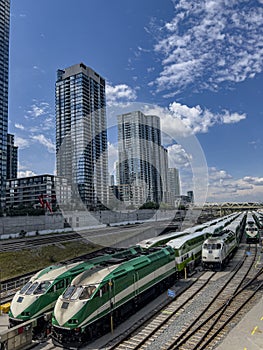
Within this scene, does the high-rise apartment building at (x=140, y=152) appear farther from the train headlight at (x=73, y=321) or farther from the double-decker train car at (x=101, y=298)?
the train headlight at (x=73, y=321)

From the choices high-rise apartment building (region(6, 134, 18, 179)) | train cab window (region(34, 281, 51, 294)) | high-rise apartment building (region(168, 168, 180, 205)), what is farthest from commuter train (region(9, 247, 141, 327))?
high-rise apartment building (region(6, 134, 18, 179))

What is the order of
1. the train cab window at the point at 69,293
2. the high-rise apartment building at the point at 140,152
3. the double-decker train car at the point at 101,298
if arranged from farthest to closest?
1. the high-rise apartment building at the point at 140,152
2. the train cab window at the point at 69,293
3. the double-decker train car at the point at 101,298

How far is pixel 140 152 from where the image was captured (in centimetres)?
5025

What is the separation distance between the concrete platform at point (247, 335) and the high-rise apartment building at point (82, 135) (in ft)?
166

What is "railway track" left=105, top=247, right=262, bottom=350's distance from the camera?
13086 mm

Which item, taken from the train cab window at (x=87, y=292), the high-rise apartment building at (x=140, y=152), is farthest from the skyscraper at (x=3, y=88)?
the train cab window at (x=87, y=292)

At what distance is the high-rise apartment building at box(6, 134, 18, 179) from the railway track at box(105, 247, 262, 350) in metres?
163

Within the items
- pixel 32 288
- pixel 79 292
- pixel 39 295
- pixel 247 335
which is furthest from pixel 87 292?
pixel 247 335

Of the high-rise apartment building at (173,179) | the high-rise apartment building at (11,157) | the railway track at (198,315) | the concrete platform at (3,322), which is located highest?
the high-rise apartment building at (11,157)

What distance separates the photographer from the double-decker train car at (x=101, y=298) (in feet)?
40.7

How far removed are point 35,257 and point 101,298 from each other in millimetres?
21319

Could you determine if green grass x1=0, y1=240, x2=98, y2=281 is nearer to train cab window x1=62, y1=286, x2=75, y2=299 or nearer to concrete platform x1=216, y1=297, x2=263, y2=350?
train cab window x1=62, y1=286, x2=75, y2=299

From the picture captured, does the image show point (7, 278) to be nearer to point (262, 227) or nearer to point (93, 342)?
point (93, 342)

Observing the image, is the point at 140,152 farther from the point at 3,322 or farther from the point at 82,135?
the point at 82,135
